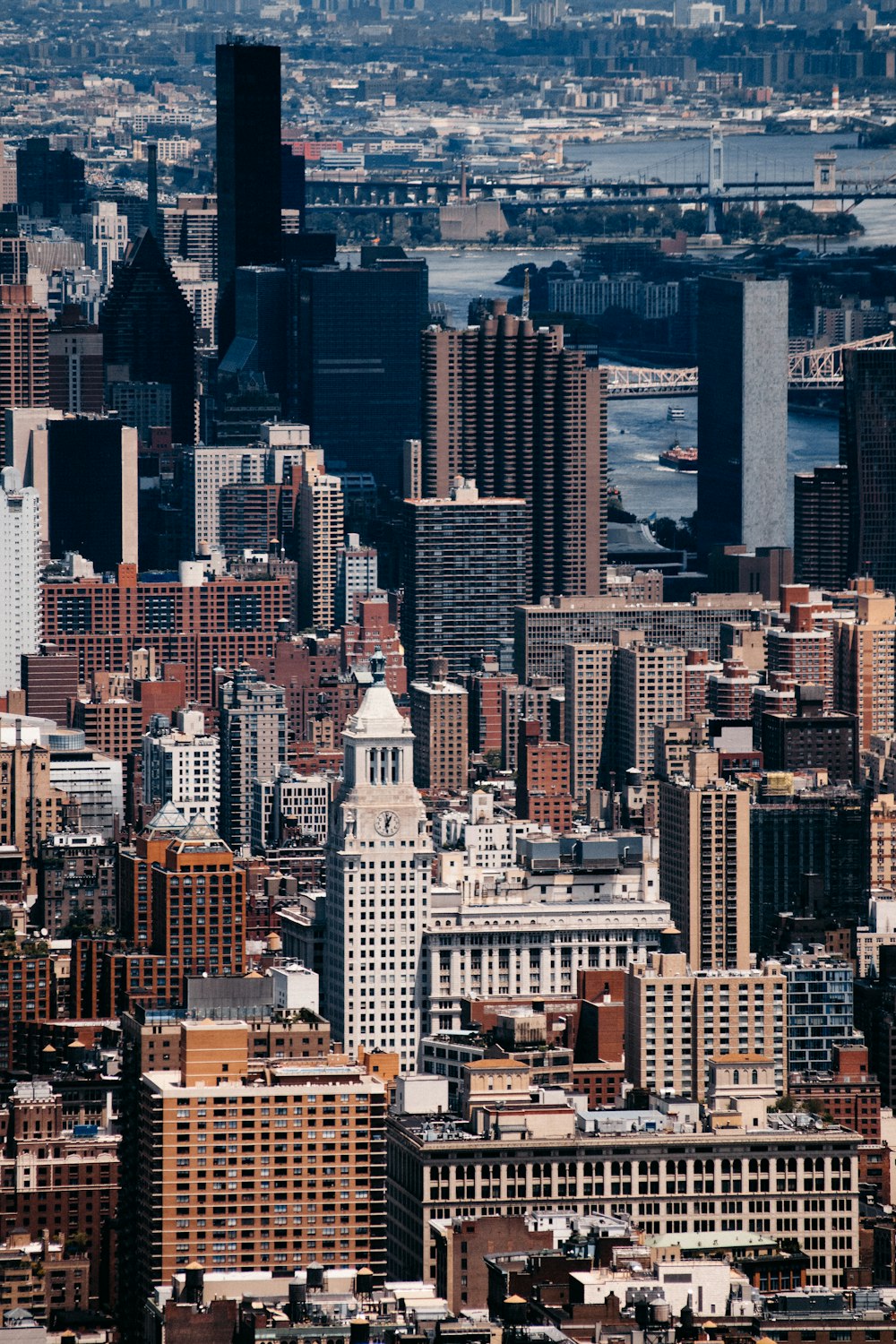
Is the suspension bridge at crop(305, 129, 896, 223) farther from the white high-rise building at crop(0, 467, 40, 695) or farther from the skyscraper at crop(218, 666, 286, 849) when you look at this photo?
the skyscraper at crop(218, 666, 286, 849)

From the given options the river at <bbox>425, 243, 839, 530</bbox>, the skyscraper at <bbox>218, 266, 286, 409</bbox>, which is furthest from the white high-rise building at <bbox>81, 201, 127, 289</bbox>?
the skyscraper at <bbox>218, 266, 286, 409</bbox>

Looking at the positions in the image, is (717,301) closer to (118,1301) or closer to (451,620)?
(451,620)

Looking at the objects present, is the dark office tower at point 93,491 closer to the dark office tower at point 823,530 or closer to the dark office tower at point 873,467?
the dark office tower at point 823,530

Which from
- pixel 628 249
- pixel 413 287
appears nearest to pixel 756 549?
pixel 413 287

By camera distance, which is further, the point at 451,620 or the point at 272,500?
the point at 272,500

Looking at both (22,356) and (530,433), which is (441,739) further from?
(22,356)

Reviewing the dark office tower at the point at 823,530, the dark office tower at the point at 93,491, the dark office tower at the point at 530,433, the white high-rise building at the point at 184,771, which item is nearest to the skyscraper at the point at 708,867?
the white high-rise building at the point at 184,771

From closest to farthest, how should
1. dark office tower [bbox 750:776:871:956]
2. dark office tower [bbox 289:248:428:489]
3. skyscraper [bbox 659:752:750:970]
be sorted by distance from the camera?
1. skyscraper [bbox 659:752:750:970]
2. dark office tower [bbox 750:776:871:956]
3. dark office tower [bbox 289:248:428:489]

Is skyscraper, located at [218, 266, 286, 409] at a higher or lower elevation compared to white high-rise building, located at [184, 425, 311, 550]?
higher
